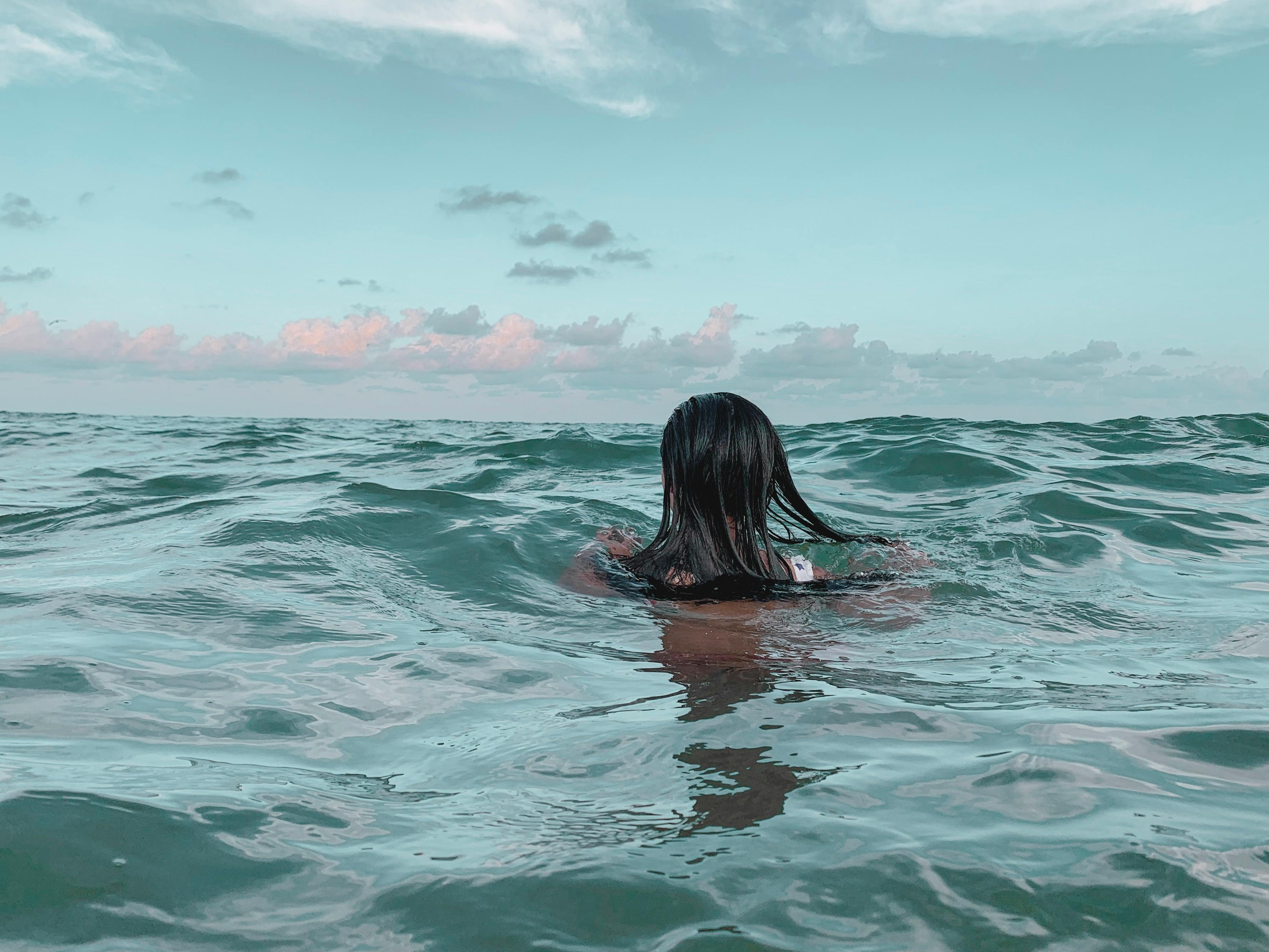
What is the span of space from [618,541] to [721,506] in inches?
66.2

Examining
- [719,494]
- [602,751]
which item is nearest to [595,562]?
[719,494]

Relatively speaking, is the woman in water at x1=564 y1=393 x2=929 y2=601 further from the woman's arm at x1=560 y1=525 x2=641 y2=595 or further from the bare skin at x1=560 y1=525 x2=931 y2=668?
the woman's arm at x1=560 y1=525 x2=641 y2=595

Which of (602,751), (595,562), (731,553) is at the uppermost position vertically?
(731,553)

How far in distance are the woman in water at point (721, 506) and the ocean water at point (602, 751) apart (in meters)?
0.25

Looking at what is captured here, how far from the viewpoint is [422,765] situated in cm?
285

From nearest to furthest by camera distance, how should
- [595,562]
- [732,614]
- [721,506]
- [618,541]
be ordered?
[732,614], [721,506], [595,562], [618,541]

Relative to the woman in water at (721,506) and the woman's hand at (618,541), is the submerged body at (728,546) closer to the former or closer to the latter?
the woman in water at (721,506)

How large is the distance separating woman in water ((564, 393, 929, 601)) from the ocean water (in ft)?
0.81

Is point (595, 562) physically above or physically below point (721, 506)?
below

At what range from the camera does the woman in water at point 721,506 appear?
4.79m

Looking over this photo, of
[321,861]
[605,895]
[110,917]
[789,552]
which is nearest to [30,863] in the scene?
[110,917]

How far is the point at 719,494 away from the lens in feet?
15.9

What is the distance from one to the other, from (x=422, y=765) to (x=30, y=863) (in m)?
1.07

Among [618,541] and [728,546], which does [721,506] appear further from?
[618,541]
